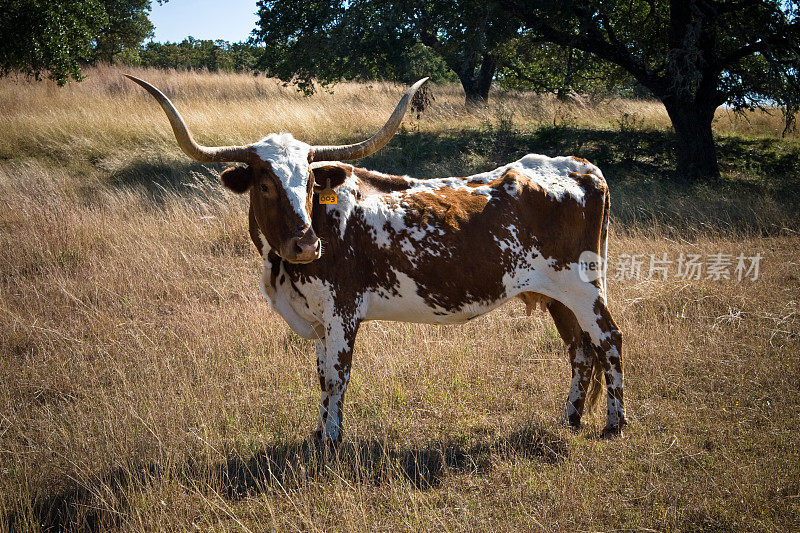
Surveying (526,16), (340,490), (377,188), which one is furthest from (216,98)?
(340,490)

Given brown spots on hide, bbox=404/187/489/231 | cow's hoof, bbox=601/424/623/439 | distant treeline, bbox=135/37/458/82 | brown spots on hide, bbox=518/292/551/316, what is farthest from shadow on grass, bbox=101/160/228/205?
distant treeline, bbox=135/37/458/82

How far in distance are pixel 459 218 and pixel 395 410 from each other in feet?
5.28

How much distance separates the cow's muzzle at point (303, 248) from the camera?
3.40m

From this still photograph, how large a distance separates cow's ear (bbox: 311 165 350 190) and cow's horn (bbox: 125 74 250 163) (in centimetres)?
48

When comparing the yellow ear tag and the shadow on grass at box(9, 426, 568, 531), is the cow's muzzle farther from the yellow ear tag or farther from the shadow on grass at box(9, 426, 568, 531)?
the shadow on grass at box(9, 426, 568, 531)

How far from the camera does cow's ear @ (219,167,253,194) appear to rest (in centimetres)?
373

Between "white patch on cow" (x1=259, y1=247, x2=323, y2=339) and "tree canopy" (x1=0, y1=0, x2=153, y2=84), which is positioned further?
"tree canopy" (x1=0, y1=0, x2=153, y2=84)

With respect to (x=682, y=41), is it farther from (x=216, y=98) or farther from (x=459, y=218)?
(x=216, y=98)

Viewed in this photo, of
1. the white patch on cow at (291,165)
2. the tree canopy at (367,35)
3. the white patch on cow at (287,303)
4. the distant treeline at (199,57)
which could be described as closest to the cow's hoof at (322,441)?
the white patch on cow at (287,303)

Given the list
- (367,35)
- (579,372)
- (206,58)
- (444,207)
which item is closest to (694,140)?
(367,35)

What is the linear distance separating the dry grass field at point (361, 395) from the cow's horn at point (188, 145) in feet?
6.23

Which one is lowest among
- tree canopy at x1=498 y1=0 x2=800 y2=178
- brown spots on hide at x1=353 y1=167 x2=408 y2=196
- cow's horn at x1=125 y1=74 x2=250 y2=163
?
brown spots on hide at x1=353 y1=167 x2=408 y2=196

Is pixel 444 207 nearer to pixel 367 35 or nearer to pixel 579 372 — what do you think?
pixel 579 372

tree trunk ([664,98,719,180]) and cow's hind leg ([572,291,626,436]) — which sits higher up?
tree trunk ([664,98,719,180])
